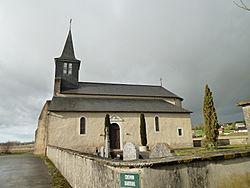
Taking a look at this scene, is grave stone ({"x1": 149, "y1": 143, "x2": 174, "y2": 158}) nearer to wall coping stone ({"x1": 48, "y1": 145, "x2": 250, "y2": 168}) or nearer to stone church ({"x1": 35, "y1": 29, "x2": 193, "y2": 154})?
wall coping stone ({"x1": 48, "y1": 145, "x2": 250, "y2": 168})

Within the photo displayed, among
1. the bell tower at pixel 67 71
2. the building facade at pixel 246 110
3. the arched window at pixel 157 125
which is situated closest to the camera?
the building facade at pixel 246 110

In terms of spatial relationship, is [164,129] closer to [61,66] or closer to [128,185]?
[61,66]

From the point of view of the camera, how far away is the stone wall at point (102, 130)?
71.7 ft

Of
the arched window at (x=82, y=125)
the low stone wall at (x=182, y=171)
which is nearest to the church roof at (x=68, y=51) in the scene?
the arched window at (x=82, y=125)

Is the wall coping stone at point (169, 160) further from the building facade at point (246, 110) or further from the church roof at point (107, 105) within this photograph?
the church roof at point (107, 105)

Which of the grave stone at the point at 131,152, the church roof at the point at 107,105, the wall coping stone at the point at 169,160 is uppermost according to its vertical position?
the church roof at the point at 107,105

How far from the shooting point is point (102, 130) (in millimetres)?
23375

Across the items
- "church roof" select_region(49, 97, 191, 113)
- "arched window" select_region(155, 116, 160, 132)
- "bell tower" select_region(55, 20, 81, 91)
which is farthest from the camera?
"bell tower" select_region(55, 20, 81, 91)

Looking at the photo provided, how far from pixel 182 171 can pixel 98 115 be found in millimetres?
21343

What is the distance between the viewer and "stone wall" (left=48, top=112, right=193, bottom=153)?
861 inches

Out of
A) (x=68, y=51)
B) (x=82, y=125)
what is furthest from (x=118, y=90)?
(x=68, y=51)

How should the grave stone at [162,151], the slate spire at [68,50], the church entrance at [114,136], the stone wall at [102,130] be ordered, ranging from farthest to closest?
1. the slate spire at [68,50]
2. the church entrance at [114,136]
3. the stone wall at [102,130]
4. the grave stone at [162,151]

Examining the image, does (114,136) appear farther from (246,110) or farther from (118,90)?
(246,110)

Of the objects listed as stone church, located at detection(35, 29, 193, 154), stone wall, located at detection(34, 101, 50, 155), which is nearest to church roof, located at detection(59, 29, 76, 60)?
stone church, located at detection(35, 29, 193, 154)
